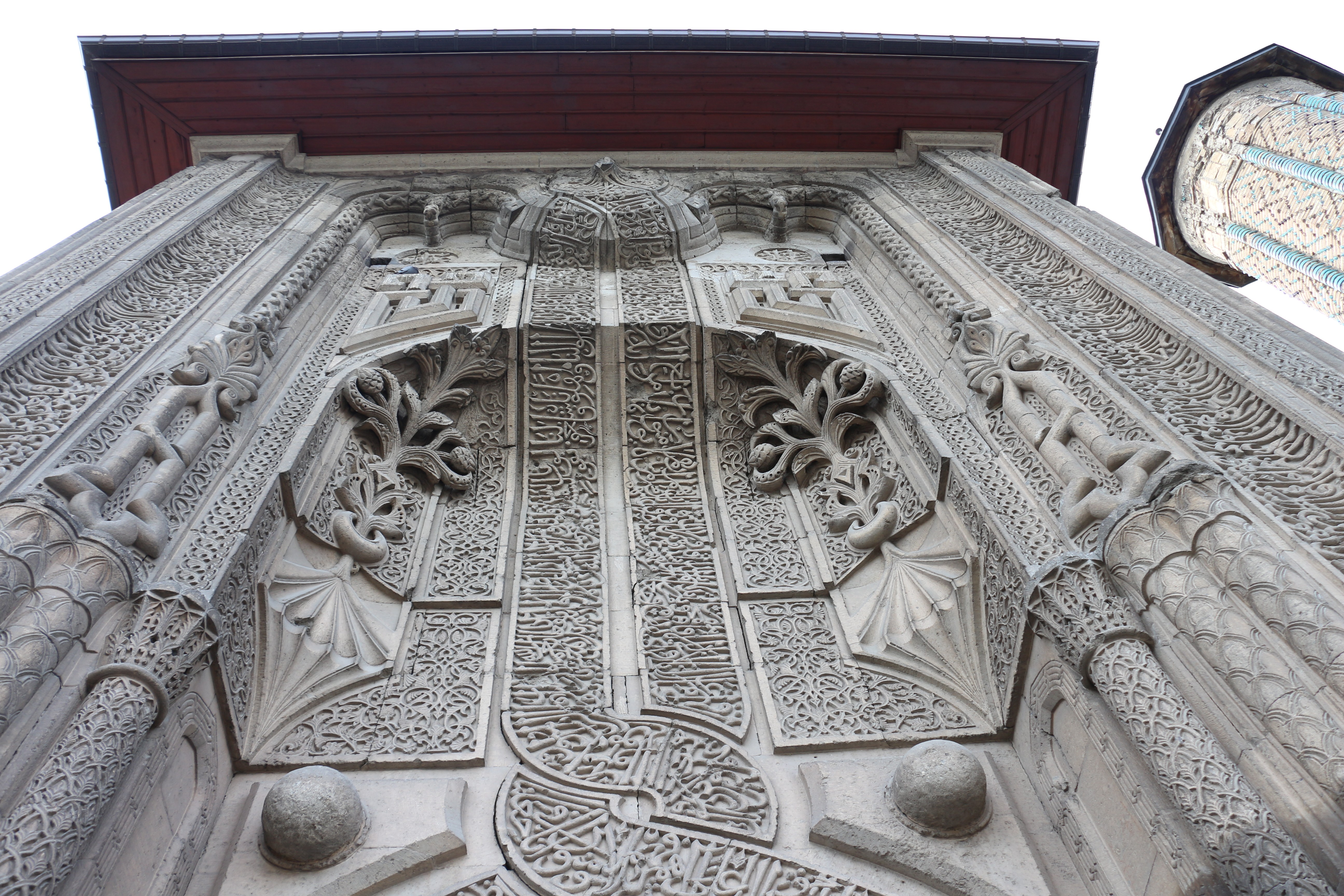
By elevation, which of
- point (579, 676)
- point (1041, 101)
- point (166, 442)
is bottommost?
point (579, 676)

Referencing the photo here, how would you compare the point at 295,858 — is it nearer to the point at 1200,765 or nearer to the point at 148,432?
the point at 148,432

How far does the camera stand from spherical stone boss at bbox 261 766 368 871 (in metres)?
3.22

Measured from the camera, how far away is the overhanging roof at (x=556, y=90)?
306 inches

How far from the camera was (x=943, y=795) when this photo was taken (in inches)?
134

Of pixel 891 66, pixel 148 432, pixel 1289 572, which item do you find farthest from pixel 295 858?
pixel 891 66

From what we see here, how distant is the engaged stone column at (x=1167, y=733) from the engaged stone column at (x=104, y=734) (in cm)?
279

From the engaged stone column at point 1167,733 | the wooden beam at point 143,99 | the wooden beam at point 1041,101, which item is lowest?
the engaged stone column at point 1167,733

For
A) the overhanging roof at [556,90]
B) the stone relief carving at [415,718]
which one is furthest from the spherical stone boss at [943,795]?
the overhanging roof at [556,90]

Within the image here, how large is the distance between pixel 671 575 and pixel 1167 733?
230 centimetres

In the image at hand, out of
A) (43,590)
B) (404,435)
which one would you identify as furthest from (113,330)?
(43,590)

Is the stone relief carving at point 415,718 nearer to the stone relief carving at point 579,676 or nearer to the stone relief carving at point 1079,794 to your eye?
the stone relief carving at point 579,676

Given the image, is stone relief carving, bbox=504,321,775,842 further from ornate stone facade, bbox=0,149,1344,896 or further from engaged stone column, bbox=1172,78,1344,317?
engaged stone column, bbox=1172,78,1344,317

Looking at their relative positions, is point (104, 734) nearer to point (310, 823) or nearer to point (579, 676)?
point (310, 823)

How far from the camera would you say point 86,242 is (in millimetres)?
5223
